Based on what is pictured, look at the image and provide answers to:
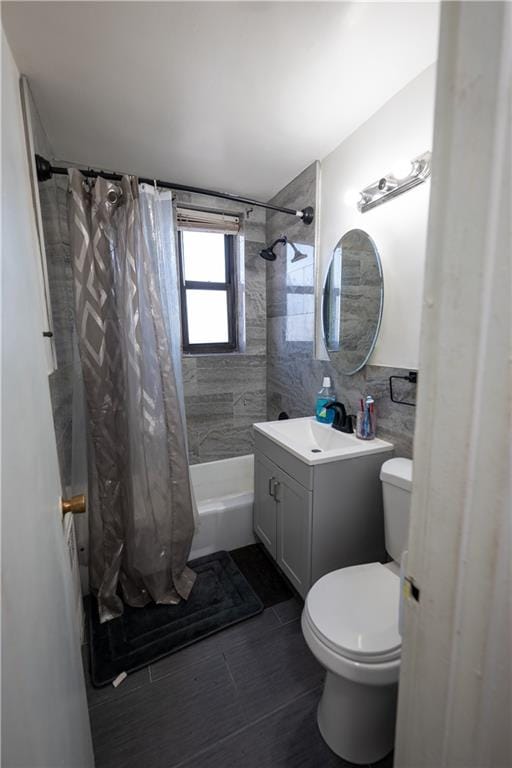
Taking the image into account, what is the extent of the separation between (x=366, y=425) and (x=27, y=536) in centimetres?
139

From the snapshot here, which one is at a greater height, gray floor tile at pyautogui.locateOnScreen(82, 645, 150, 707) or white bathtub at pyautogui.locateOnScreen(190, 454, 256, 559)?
white bathtub at pyautogui.locateOnScreen(190, 454, 256, 559)

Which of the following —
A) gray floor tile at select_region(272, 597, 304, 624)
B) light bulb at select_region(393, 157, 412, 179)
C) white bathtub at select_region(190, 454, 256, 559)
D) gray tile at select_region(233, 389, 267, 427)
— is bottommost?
gray floor tile at select_region(272, 597, 304, 624)

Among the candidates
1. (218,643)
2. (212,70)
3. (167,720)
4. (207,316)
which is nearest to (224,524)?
(218,643)

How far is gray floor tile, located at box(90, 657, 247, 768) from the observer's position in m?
1.04

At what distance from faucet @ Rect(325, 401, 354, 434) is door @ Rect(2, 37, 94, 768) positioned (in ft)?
4.35

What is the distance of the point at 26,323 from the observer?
1.87ft

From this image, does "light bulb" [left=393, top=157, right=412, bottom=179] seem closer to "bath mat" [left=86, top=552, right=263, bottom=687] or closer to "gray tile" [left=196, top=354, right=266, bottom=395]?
"gray tile" [left=196, top=354, right=266, bottom=395]

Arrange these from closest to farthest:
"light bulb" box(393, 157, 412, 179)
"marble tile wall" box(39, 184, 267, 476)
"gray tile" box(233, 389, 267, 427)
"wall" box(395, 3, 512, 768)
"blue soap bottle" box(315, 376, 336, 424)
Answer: "wall" box(395, 3, 512, 768)
"light bulb" box(393, 157, 412, 179)
"blue soap bottle" box(315, 376, 336, 424)
"marble tile wall" box(39, 184, 267, 476)
"gray tile" box(233, 389, 267, 427)

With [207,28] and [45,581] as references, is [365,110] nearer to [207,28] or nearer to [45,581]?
[207,28]

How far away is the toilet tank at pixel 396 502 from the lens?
122 centimetres

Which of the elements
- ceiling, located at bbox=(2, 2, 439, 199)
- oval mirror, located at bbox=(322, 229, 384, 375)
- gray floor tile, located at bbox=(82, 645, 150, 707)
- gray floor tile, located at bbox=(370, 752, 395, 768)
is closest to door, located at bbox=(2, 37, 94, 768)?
gray floor tile, located at bbox=(82, 645, 150, 707)

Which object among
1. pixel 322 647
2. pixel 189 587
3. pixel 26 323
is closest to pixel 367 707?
pixel 322 647

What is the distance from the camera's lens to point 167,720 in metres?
1.13

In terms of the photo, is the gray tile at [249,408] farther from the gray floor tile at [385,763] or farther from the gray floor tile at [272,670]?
the gray floor tile at [385,763]
